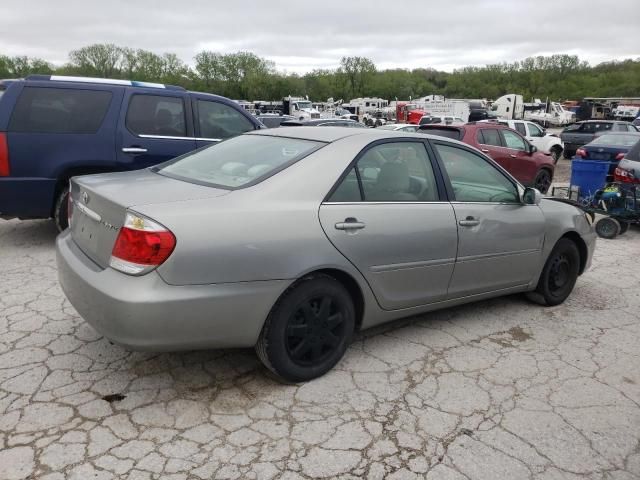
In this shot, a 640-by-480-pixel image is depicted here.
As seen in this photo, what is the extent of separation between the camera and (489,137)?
10.9 metres

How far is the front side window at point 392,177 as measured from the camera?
10.6 ft

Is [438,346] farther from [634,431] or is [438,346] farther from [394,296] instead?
[634,431]

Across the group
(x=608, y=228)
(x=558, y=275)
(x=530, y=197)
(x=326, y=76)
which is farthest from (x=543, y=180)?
(x=326, y=76)

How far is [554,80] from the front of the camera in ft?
327

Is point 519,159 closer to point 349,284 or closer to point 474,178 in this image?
point 474,178

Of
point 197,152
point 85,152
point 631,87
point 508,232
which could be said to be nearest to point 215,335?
point 197,152

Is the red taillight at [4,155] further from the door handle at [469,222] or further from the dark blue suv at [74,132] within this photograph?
the door handle at [469,222]

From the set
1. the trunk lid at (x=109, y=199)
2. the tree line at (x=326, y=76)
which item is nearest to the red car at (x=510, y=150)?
the trunk lid at (x=109, y=199)

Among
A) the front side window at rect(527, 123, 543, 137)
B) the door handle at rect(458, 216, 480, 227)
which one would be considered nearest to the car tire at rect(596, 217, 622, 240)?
the door handle at rect(458, 216, 480, 227)

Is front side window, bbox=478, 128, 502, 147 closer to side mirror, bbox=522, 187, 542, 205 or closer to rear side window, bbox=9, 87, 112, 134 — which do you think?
side mirror, bbox=522, 187, 542, 205

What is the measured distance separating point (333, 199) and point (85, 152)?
3586 mm

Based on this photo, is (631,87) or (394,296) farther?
(631,87)

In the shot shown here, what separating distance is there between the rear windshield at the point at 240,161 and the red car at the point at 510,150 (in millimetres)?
7097

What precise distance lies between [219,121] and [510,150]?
680cm
